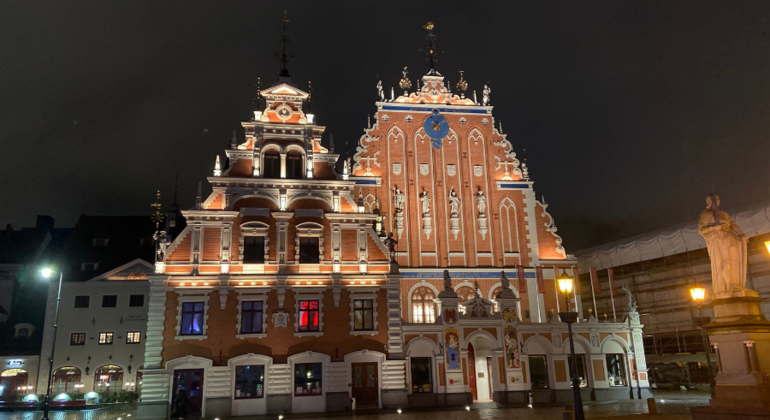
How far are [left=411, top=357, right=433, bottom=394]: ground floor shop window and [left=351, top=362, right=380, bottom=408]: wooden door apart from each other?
1.96 metres

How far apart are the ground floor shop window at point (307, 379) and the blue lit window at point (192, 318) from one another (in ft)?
16.4

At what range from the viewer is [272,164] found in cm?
2961

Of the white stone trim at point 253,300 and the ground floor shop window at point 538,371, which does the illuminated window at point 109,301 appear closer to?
the white stone trim at point 253,300

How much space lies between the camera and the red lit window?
1077 inches

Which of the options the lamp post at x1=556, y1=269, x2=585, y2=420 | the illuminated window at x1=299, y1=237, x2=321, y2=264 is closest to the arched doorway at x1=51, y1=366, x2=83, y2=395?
the illuminated window at x1=299, y1=237, x2=321, y2=264

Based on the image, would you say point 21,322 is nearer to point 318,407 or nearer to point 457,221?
point 318,407

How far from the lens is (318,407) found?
86.1ft

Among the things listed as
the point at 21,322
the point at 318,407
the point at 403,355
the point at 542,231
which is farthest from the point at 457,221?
the point at 21,322

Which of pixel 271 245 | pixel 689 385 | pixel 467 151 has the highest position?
pixel 467 151

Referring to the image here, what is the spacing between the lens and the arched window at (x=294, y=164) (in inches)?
1169

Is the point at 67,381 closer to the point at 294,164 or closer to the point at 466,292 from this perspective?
the point at 294,164

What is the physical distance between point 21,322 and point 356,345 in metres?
27.3

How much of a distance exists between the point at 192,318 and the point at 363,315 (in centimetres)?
822

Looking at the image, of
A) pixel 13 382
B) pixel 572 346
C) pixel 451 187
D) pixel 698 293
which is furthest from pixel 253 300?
pixel 13 382
